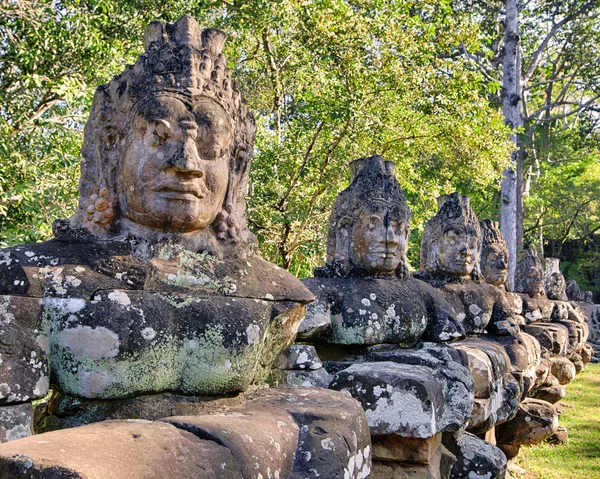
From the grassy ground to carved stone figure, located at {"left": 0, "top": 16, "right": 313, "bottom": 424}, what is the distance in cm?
518

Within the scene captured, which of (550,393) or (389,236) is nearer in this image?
(389,236)

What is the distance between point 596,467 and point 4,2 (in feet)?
24.8

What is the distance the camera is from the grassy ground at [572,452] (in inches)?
284

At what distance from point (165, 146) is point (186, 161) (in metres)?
0.11

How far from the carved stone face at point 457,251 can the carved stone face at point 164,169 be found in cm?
382

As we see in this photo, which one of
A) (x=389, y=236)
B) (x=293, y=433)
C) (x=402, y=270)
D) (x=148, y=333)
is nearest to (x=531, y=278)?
(x=402, y=270)

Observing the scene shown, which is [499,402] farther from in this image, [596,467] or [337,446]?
[337,446]

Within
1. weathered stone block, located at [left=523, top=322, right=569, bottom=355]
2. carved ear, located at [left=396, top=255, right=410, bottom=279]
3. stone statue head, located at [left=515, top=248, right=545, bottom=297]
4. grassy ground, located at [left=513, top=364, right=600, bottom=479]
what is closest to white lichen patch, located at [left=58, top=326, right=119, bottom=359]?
carved ear, located at [left=396, top=255, right=410, bottom=279]

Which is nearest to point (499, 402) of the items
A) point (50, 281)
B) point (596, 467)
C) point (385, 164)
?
point (385, 164)

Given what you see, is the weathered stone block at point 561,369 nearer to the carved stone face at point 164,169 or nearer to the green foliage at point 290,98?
the green foliage at point 290,98

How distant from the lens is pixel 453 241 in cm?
629

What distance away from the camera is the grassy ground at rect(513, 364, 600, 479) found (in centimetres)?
722

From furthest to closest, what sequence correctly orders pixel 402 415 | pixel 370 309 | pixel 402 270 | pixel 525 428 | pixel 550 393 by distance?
pixel 550 393 → pixel 525 428 → pixel 402 270 → pixel 370 309 → pixel 402 415

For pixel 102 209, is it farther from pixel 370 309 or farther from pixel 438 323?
pixel 438 323
